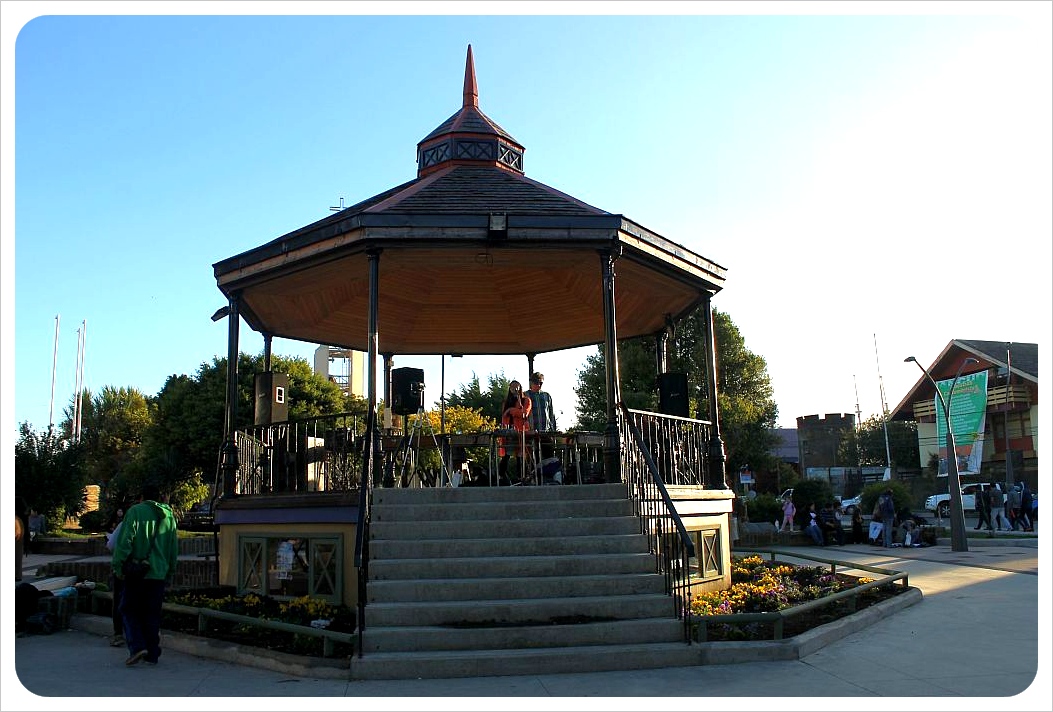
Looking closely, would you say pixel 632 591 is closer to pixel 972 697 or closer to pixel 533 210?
pixel 972 697

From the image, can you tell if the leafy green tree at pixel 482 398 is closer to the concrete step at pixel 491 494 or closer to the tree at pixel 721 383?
the tree at pixel 721 383

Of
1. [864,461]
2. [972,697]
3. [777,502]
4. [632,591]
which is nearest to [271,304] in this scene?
[632,591]

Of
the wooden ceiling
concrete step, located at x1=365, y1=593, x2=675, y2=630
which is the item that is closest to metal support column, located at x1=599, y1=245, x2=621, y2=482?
the wooden ceiling

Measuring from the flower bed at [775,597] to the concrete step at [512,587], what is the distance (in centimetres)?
82

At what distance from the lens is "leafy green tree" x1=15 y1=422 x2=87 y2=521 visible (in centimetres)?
2425

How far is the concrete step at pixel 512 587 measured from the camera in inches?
316

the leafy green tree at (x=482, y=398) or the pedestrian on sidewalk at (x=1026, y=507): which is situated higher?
the leafy green tree at (x=482, y=398)

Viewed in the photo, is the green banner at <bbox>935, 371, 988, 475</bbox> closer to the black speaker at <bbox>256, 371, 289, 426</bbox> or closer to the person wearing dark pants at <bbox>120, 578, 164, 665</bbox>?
the black speaker at <bbox>256, 371, 289, 426</bbox>

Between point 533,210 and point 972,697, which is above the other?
point 533,210

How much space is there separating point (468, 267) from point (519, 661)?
7.74 m

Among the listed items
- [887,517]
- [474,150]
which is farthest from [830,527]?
[474,150]

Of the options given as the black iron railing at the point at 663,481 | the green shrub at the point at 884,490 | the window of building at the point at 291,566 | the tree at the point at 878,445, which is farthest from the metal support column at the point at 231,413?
the tree at the point at 878,445

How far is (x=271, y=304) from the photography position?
13930 mm

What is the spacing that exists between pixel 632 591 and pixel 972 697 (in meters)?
3.00
